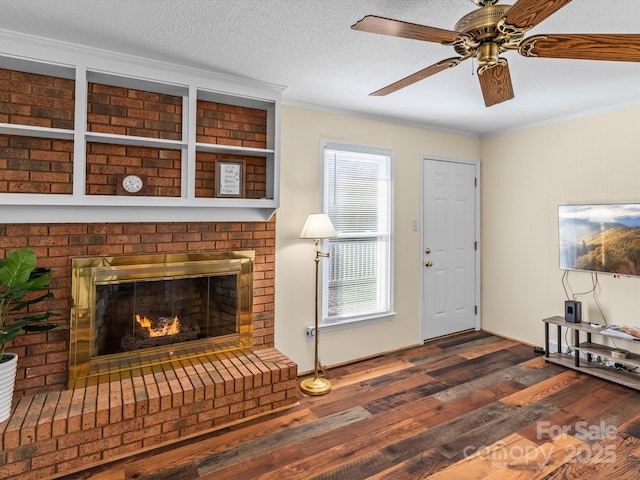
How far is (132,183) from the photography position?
256 cm

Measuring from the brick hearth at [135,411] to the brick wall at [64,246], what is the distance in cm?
16

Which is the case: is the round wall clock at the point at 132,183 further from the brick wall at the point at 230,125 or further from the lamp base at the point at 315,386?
the lamp base at the point at 315,386

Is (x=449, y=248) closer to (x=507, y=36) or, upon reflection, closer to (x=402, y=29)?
(x=507, y=36)

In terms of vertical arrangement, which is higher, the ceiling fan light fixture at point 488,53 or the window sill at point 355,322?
the ceiling fan light fixture at point 488,53

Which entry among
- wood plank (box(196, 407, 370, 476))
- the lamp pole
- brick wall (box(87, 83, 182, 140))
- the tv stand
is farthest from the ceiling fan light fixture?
the tv stand

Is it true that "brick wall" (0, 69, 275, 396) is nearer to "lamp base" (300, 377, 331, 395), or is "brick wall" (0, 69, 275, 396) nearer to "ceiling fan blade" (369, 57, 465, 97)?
"lamp base" (300, 377, 331, 395)

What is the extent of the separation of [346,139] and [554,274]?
8.32 ft

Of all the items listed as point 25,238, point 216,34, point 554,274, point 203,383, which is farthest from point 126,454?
point 554,274

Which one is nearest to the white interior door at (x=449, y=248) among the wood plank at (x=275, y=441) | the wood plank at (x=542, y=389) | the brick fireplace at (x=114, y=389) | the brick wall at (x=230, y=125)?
the wood plank at (x=542, y=389)

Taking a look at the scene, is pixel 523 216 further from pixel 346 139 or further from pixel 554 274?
pixel 346 139

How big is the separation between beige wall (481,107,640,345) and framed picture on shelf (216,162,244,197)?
3.08m

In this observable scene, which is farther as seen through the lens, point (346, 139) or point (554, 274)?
point (554, 274)

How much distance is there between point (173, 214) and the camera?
8.87 ft

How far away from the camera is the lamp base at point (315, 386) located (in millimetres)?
2986
